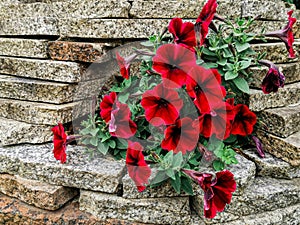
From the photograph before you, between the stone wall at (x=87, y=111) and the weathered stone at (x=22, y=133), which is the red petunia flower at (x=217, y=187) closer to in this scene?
the stone wall at (x=87, y=111)

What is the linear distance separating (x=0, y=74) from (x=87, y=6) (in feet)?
2.89

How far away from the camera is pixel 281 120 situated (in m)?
2.17

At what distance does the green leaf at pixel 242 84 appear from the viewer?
2.04 meters

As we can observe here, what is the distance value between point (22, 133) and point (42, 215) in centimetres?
Result: 58

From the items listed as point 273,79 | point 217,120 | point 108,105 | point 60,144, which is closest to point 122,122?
point 108,105

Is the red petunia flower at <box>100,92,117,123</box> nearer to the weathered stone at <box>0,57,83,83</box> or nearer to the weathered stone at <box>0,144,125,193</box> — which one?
the weathered stone at <box>0,144,125,193</box>

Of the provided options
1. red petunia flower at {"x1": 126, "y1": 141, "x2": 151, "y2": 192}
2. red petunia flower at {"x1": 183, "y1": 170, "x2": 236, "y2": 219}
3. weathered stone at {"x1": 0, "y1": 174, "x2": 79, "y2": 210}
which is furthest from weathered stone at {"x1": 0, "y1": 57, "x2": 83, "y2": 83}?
red petunia flower at {"x1": 183, "y1": 170, "x2": 236, "y2": 219}

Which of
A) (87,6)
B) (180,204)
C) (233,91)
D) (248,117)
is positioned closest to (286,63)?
(233,91)

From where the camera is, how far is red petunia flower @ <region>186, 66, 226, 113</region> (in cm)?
172

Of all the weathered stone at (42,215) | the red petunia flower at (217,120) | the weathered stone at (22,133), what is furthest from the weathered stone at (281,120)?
the weathered stone at (22,133)

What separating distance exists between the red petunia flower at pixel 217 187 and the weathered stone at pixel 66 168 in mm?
547

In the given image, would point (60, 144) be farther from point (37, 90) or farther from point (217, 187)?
point (217, 187)

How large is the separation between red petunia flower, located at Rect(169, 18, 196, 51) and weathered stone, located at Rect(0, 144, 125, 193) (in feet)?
2.64

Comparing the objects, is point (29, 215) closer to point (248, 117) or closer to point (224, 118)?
point (224, 118)
